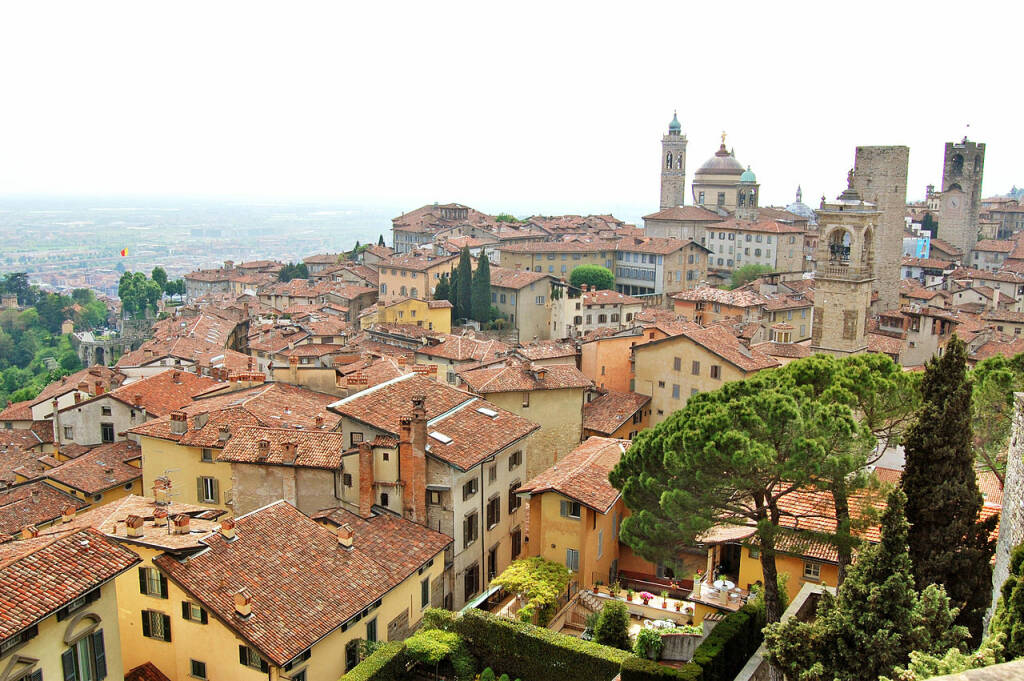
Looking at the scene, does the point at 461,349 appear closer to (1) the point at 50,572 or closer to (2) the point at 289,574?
(2) the point at 289,574

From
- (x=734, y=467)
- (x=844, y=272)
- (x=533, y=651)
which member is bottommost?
(x=533, y=651)

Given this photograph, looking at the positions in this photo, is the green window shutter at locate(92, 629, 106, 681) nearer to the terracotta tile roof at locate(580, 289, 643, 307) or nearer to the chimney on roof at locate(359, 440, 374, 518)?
the chimney on roof at locate(359, 440, 374, 518)

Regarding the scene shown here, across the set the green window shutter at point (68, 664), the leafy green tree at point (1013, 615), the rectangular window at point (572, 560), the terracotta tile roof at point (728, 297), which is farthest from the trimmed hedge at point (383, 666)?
the terracotta tile roof at point (728, 297)

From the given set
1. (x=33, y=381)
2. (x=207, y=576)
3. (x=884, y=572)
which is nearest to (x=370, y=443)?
(x=207, y=576)

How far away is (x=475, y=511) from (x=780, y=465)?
10.6 m

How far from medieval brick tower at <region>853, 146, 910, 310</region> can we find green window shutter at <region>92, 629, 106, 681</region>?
47.9m

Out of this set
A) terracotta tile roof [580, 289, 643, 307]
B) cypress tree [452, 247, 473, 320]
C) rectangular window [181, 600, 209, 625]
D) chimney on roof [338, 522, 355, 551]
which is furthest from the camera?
cypress tree [452, 247, 473, 320]

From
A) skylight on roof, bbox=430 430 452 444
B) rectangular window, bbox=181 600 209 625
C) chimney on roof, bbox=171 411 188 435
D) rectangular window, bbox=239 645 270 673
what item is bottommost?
rectangular window, bbox=239 645 270 673

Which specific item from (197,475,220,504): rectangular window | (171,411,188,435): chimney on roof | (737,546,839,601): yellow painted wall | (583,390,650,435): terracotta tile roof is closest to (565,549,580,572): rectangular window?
(737,546,839,601): yellow painted wall

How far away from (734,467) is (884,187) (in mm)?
44080

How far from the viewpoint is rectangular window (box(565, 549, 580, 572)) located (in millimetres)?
23672

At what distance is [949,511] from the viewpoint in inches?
593

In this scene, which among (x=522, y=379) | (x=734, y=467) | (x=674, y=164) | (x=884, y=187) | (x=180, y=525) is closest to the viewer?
(x=734, y=467)

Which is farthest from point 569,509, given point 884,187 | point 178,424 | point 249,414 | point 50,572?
point 884,187
